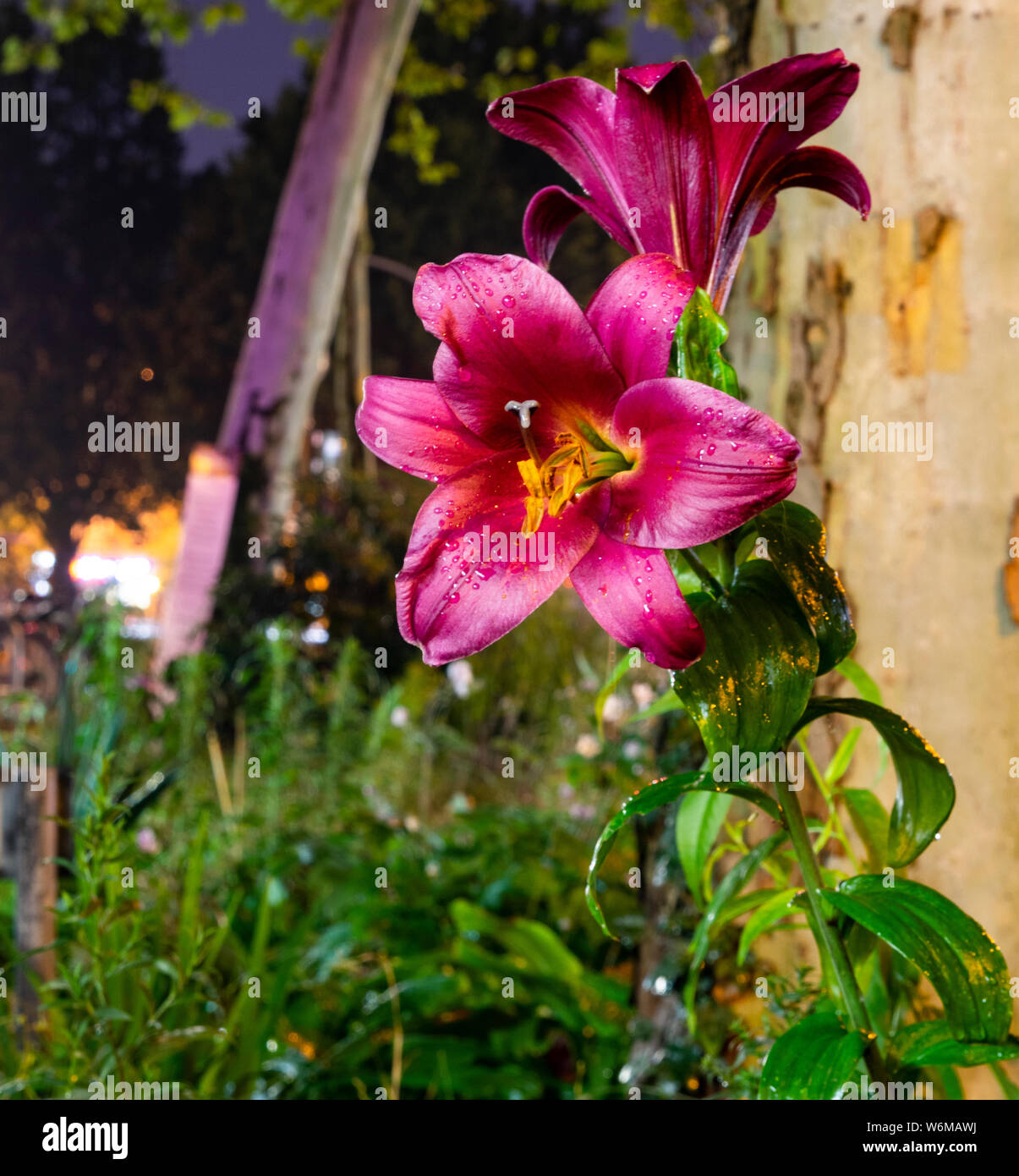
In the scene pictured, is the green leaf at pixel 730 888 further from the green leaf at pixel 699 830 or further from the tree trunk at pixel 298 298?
the tree trunk at pixel 298 298

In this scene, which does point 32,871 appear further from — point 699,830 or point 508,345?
point 508,345

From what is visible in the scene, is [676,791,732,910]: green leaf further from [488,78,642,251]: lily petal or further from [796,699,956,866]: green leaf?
[488,78,642,251]: lily petal

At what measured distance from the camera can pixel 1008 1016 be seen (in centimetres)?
68

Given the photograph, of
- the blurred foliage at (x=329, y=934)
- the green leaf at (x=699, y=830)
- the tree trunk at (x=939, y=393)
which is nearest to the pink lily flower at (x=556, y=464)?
the green leaf at (x=699, y=830)

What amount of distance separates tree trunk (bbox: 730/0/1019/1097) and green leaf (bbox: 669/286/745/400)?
89 cm

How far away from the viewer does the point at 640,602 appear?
2.09ft

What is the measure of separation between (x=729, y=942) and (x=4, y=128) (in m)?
17.1

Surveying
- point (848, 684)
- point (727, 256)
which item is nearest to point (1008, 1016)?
point (727, 256)

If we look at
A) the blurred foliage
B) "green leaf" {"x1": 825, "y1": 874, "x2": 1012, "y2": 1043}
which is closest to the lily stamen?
"green leaf" {"x1": 825, "y1": 874, "x2": 1012, "y2": 1043}

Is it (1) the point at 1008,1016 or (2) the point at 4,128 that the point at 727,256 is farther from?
(2) the point at 4,128

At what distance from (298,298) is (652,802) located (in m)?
5.74

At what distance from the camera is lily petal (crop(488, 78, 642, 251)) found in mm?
781

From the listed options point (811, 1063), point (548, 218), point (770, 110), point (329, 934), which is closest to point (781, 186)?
point (770, 110)

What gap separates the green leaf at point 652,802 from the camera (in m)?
0.69
